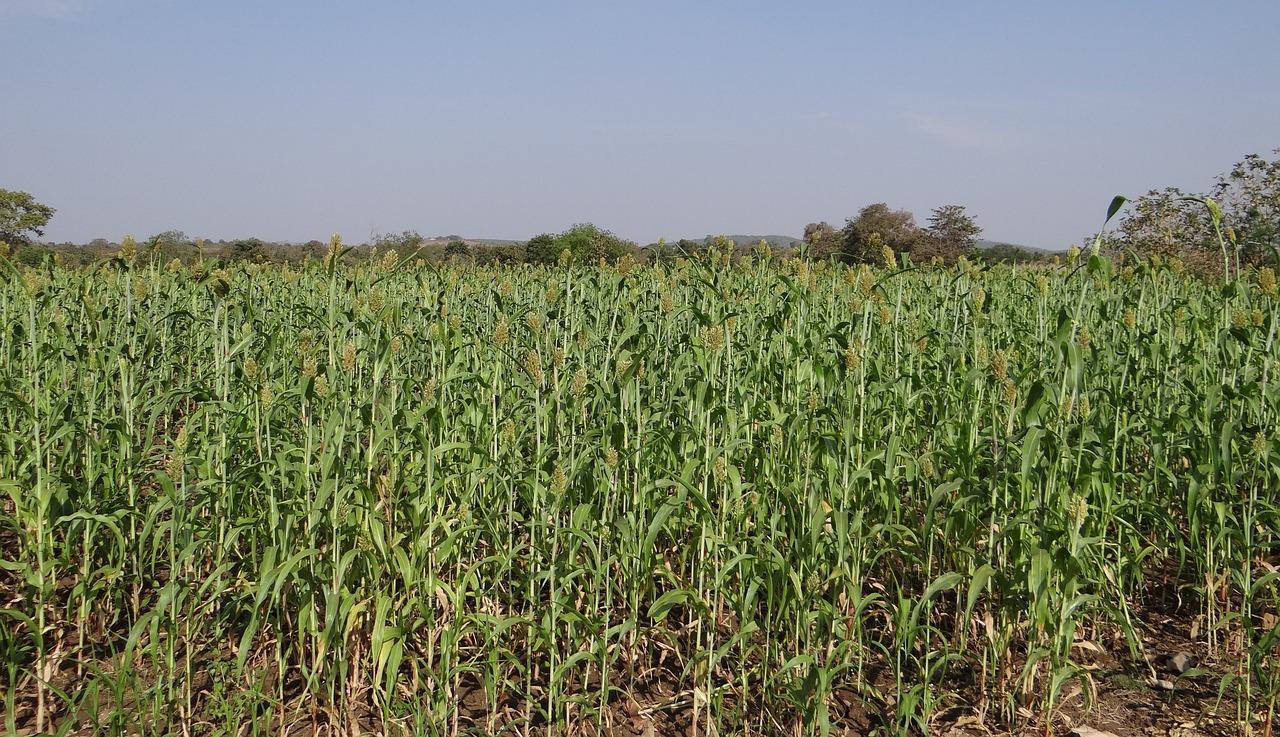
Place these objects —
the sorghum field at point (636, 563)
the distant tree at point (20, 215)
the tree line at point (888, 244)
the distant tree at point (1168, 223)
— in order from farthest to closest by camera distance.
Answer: the distant tree at point (20, 215)
the distant tree at point (1168, 223)
the tree line at point (888, 244)
the sorghum field at point (636, 563)

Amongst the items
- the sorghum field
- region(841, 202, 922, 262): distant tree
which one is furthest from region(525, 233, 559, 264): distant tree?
the sorghum field

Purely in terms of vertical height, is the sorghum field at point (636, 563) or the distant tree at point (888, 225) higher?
the distant tree at point (888, 225)

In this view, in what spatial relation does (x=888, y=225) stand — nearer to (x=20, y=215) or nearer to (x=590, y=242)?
(x=590, y=242)

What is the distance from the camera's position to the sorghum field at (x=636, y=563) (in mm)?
2645

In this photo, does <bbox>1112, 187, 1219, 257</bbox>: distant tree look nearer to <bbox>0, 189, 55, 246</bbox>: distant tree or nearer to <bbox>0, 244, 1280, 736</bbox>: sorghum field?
<bbox>0, 244, 1280, 736</bbox>: sorghum field

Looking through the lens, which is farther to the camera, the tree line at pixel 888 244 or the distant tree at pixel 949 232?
the distant tree at pixel 949 232

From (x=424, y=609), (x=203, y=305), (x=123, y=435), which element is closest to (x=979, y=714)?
(x=424, y=609)

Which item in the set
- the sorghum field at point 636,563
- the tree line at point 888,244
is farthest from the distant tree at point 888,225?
the sorghum field at point 636,563

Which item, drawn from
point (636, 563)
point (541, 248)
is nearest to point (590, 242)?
point (541, 248)

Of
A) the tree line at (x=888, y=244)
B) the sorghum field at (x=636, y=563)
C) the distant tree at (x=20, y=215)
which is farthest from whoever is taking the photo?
Answer: the distant tree at (x=20, y=215)

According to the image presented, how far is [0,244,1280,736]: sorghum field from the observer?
8.68ft

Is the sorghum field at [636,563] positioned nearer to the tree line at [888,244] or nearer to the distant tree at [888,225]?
the tree line at [888,244]

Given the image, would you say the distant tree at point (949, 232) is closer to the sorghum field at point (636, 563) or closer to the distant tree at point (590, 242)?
the distant tree at point (590, 242)

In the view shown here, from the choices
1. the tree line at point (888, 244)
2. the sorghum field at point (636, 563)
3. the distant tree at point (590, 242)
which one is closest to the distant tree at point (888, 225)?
the tree line at point (888, 244)
